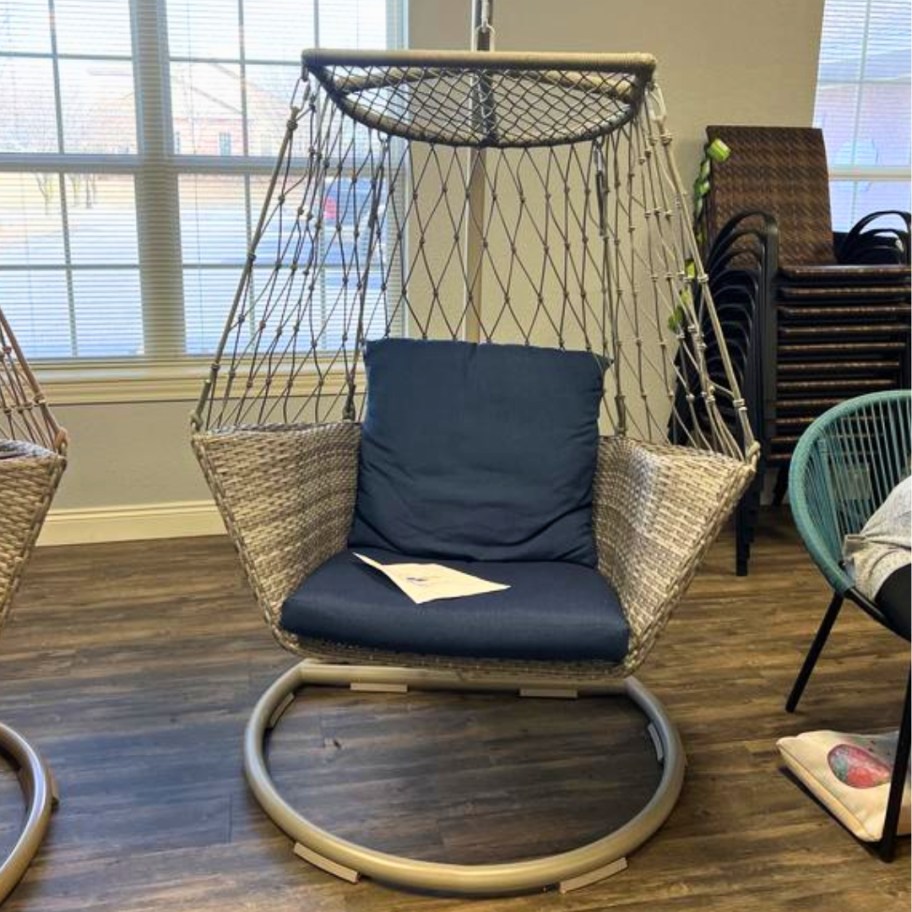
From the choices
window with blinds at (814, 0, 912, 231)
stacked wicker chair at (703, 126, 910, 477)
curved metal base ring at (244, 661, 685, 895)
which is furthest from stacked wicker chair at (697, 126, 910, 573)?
curved metal base ring at (244, 661, 685, 895)

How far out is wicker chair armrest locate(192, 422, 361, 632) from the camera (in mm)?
1647

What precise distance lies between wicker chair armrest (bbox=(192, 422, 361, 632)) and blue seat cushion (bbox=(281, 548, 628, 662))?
61 millimetres

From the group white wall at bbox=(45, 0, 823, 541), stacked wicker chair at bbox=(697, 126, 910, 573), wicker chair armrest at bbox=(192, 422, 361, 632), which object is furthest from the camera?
white wall at bbox=(45, 0, 823, 541)

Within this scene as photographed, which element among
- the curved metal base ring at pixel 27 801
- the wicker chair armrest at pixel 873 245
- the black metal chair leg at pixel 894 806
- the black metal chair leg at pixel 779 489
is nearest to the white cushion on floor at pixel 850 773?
the black metal chair leg at pixel 894 806

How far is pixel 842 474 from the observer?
1927 mm

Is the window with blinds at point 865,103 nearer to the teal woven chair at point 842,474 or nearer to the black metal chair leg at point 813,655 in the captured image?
the teal woven chair at point 842,474

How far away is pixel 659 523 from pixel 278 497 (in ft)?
2.28

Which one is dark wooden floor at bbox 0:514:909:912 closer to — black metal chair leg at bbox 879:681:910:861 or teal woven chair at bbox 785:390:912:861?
black metal chair leg at bbox 879:681:910:861

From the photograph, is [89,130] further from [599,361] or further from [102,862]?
[102,862]

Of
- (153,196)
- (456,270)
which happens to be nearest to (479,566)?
(456,270)

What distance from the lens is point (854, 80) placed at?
135 inches

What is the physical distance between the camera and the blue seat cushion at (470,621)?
155 centimetres

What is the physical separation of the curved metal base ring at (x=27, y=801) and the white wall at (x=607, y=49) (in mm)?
1285

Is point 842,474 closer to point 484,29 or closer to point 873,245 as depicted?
point 484,29
